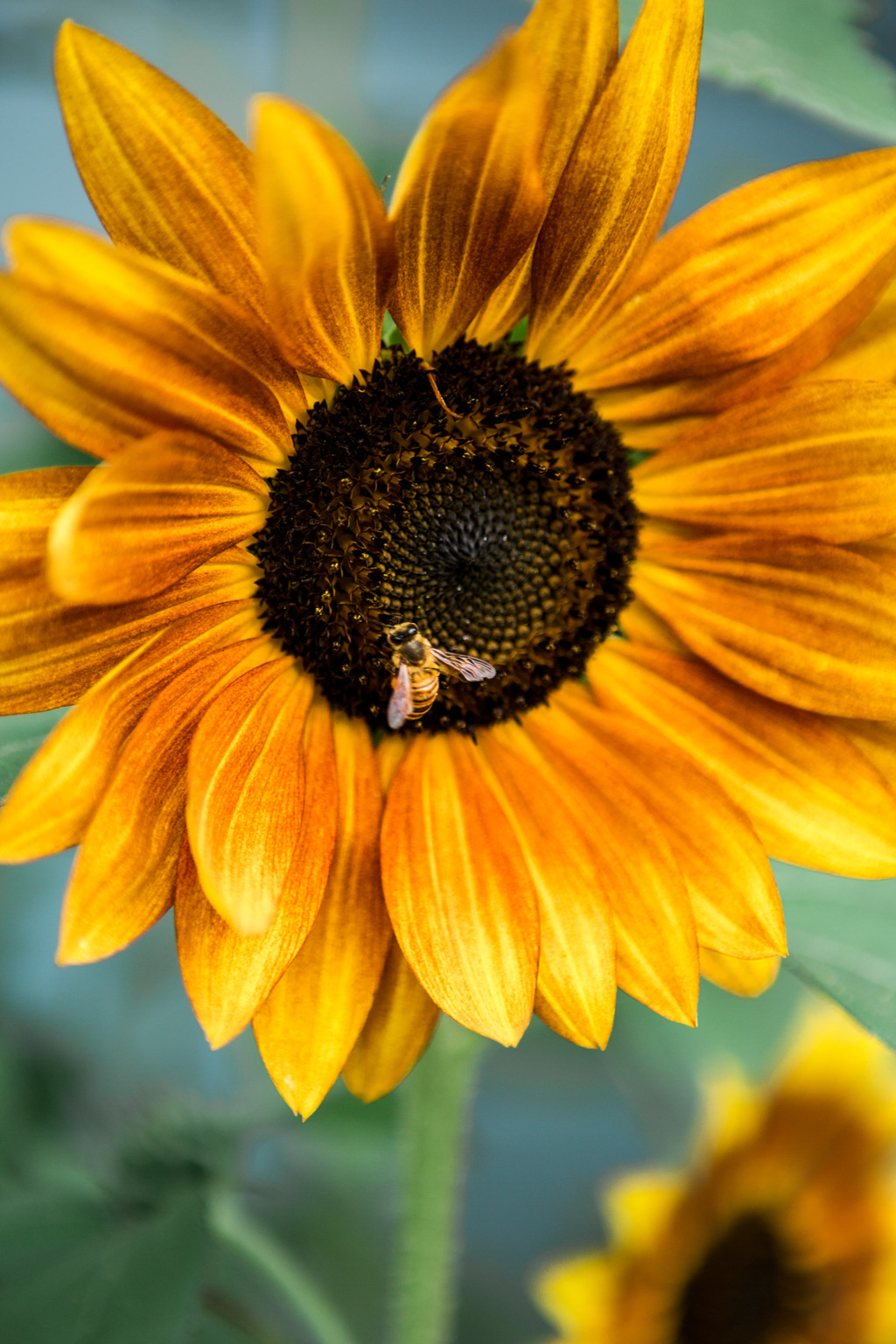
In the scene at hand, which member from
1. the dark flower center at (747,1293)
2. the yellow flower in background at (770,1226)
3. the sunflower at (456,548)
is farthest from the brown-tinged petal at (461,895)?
the dark flower center at (747,1293)

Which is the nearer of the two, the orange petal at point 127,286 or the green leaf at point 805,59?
the orange petal at point 127,286

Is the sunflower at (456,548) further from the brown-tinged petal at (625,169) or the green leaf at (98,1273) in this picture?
the green leaf at (98,1273)

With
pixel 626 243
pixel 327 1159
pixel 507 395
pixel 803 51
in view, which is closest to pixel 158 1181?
pixel 327 1159

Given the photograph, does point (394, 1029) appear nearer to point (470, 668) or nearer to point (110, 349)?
point (470, 668)

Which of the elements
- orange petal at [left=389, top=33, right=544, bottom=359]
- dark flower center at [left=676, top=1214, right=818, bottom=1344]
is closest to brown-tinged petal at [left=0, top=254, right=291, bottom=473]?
orange petal at [left=389, top=33, right=544, bottom=359]

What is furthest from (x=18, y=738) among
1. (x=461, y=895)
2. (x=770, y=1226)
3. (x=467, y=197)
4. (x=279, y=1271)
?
(x=770, y=1226)

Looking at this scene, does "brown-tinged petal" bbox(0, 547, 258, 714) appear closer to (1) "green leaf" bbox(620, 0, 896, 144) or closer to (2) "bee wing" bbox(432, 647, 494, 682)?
(2) "bee wing" bbox(432, 647, 494, 682)
